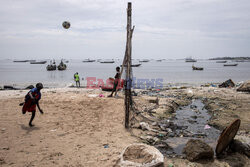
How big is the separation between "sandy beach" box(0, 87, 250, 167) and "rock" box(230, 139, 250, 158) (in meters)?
0.11

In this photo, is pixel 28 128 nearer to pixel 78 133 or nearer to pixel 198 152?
pixel 78 133

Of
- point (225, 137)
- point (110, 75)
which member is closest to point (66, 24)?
point (225, 137)

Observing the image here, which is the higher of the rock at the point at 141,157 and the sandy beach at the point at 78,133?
the rock at the point at 141,157

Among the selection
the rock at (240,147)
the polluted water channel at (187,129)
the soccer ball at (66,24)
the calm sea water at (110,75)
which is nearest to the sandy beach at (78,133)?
the rock at (240,147)

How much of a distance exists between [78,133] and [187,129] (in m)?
3.85

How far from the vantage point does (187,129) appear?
6.47 m

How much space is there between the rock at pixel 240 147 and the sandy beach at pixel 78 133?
0.11 meters

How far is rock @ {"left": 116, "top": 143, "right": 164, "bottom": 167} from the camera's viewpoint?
11.1 ft

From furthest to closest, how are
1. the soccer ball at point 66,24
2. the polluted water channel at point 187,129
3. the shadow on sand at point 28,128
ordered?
the soccer ball at point 66,24 → the shadow on sand at point 28,128 → the polluted water channel at point 187,129

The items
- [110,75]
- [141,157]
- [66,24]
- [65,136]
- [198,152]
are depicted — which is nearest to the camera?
[141,157]

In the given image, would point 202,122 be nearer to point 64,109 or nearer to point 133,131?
point 133,131

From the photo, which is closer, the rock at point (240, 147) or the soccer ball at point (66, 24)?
the rock at point (240, 147)

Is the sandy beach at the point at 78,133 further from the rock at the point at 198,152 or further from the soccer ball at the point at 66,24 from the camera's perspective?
the soccer ball at the point at 66,24

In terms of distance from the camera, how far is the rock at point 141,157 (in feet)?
11.1
